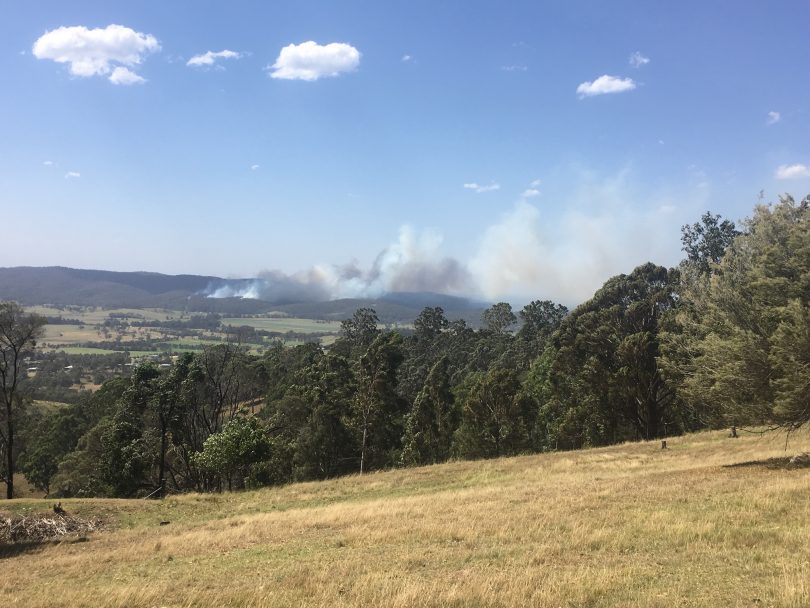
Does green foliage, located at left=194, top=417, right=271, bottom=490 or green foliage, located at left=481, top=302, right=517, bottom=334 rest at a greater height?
green foliage, located at left=481, top=302, right=517, bottom=334

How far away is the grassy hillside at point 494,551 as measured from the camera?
27.5 feet

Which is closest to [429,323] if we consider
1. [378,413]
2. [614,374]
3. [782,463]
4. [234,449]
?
[378,413]

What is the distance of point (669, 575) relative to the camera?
29.0 ft

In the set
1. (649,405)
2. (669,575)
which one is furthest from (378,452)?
(669,575)

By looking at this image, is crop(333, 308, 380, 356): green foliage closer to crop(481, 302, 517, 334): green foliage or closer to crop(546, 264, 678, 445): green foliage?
crop(481, 302, 517, 334): green foliage

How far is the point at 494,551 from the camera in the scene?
453 inches

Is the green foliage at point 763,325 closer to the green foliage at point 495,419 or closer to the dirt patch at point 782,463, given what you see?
the dirt patch at point 782,463

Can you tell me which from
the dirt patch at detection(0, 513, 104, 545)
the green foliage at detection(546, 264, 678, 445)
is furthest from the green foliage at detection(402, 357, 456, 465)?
the dirt patch at detection(0, 513, 104, 545)

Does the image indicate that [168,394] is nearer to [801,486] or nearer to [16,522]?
[16,522]

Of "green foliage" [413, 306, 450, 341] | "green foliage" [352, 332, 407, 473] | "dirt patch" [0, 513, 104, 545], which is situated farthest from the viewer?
"green foliage" [413, 306, 450, 341]

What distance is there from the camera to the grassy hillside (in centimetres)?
838

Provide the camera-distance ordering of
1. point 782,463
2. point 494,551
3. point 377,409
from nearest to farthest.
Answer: point 494,551
point 782,463
point 377,409

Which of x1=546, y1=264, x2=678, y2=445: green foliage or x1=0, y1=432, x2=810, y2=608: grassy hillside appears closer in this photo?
x1=0, y1=432, x2=810, y2=608: grassy hillside

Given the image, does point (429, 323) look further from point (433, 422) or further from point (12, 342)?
point (12, 342)
